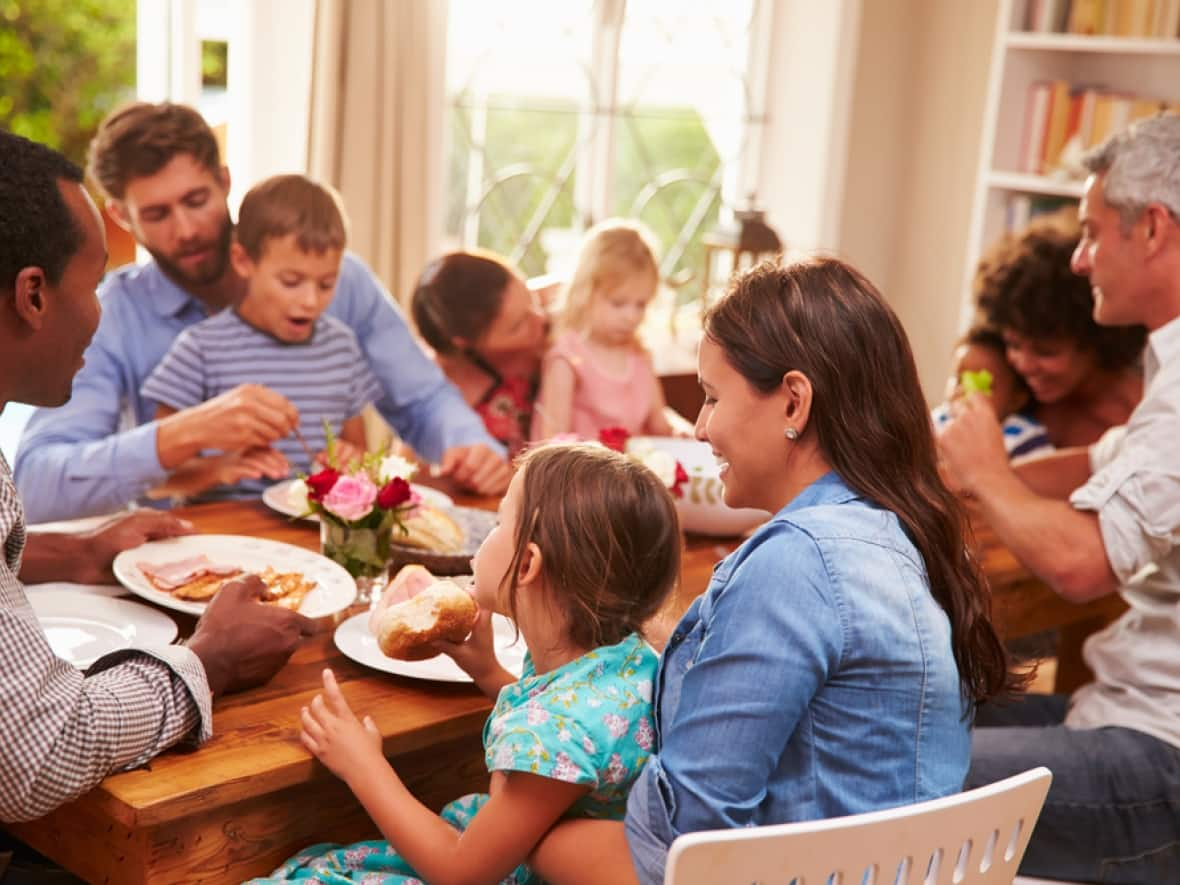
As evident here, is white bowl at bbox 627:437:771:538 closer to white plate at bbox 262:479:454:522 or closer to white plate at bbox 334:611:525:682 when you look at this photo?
white plate at bbox 262:479:454:522

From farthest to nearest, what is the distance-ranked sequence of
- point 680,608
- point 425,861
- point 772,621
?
1. point 680,608
2. point 425,861
3. point 772,621

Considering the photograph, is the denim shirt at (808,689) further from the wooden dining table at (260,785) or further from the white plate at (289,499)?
the white plate at (289,499)

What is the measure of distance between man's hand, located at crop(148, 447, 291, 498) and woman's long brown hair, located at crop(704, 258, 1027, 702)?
3.20 feet

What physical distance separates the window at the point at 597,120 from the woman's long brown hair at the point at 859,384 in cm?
294

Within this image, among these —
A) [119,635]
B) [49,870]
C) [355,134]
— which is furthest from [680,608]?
[355,134]

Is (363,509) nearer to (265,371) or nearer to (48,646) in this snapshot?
(48,646)

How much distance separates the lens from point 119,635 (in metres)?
1.60

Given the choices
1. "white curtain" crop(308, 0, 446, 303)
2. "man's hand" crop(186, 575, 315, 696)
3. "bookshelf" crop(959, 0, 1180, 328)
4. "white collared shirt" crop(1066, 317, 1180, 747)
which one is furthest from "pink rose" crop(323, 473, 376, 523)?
"bookshelf" crop(959, 0, 1180, 328)

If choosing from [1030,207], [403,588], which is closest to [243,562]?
[403,588]

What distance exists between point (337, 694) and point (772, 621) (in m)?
0.49

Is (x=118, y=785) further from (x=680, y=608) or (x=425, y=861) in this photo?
(x=680, y=608)

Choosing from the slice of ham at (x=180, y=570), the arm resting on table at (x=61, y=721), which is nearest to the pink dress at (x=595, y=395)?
the slice of ham at (x=180, y=570)

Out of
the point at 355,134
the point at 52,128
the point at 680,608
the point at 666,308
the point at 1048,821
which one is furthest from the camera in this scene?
the point at 52,128

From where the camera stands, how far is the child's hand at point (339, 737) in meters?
1.37
